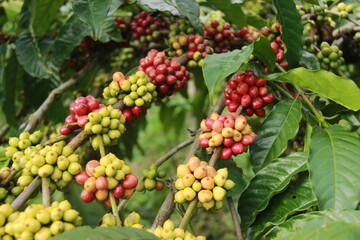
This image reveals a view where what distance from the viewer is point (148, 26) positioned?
1858 mm

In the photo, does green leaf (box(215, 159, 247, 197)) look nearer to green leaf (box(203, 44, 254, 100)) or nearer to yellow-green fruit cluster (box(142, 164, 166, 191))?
yellow-green fruit cluster (box(142, 164, 166, 191))

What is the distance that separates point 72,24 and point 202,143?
1026 millimetres

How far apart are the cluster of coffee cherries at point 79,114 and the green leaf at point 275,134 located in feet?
1.81

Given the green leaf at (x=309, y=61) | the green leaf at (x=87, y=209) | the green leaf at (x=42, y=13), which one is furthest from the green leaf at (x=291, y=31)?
the green leaf at (x=87, y=209)

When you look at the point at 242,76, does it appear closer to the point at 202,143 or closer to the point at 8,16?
→ the point at 202,143

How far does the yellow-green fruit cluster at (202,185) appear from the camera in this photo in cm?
102

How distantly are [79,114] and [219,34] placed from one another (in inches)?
30.4

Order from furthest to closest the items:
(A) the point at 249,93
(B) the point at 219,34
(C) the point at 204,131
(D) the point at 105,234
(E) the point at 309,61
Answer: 1. (B) the point at 219,34
2. (E) the point at 309,61
3. (A) the point at 249,93
4. (C) the point at 204,131
5. (D) the point at 105,234

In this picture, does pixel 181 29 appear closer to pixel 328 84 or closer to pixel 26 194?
pixel 328 84

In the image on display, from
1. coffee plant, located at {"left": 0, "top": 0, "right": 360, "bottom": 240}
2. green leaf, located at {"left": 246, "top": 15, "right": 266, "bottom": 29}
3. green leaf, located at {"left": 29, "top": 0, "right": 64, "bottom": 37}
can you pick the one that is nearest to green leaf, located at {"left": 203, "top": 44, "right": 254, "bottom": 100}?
coffee plant, located at {"left": 0, "top": 0, "right": 360, "bottom": 240}

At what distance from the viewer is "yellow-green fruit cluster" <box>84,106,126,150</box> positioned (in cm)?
108

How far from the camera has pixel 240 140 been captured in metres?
1.16

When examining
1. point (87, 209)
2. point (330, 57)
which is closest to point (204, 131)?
point (330, 57)

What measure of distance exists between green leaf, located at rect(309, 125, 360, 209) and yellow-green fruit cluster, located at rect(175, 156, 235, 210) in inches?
9.9
